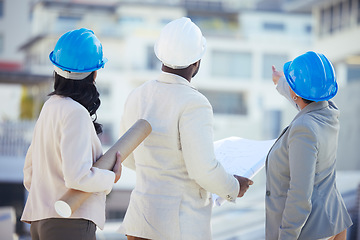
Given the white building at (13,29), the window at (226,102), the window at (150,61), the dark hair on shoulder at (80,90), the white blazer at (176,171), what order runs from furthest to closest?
1. the white building at (13,29)
2. the window at (226,102)
3. the window at (150,61)
4. the white blazer at (176,171)
5. the dark hair on shoulder at (80,90)

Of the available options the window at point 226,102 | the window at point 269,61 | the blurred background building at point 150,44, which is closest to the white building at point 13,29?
the blurred background building at point 150,44

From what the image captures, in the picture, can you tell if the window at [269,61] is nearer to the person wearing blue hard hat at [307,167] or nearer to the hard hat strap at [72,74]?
the person wearing blue hard hat at [307,167]

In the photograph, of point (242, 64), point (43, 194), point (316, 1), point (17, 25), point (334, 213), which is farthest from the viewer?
point (17, 25)

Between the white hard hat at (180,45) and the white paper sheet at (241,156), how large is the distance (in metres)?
0.48

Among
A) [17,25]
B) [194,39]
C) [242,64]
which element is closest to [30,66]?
[17,25]

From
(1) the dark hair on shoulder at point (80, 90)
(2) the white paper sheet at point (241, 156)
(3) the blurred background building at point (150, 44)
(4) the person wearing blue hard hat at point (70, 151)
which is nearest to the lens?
(4) the person wearing blue hard hat at point (70, 151)

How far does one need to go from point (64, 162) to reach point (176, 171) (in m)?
0.46

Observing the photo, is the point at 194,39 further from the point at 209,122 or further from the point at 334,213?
the point at 334,213

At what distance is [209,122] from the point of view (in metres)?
2.09

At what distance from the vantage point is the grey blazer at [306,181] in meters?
2.00

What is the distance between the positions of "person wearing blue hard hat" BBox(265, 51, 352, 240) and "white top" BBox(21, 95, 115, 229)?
605 mm

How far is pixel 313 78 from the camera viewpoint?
2100mm

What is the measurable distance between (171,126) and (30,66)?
4131 centimetres

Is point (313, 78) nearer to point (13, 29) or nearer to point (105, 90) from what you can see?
point (105, 90)
